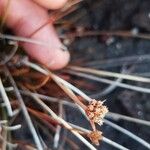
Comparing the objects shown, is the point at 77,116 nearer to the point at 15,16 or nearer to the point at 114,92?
the point at 114,92

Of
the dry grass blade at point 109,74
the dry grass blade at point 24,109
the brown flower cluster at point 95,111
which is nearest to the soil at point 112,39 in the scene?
the dry grass blade at point 109,74

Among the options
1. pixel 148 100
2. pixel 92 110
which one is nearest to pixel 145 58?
pixel 148 100

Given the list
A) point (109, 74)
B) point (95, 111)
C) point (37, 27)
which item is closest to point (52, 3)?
point (37, 27)

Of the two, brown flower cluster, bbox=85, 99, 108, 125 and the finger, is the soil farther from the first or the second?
brown flower cluster, bbox=85, 99, 108, 125

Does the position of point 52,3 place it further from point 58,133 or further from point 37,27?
point 58,133

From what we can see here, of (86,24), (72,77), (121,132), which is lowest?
(121,132)

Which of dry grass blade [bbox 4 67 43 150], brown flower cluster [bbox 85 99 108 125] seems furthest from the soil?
brown flower cluster [bbox 85 99 108 125]

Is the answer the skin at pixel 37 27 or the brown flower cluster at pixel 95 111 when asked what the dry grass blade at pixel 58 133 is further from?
the brown flower cluster at pixel 95 111

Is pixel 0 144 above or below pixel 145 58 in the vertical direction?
below
